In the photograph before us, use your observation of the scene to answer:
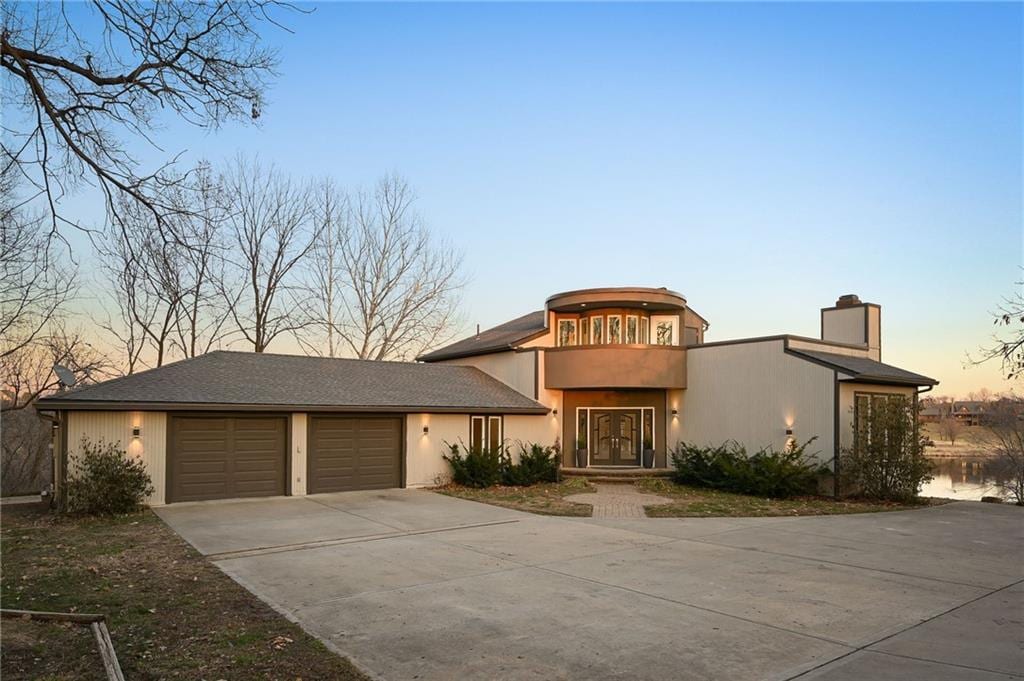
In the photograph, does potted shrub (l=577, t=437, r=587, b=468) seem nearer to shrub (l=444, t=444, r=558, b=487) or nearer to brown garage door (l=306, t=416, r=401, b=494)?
shrub (l=444, t=444, r=558, b=487)

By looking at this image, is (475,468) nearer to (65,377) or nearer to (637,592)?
(65,377)

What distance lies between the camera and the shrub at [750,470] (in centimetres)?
1703

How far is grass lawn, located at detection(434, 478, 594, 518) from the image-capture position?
14875 millimetres

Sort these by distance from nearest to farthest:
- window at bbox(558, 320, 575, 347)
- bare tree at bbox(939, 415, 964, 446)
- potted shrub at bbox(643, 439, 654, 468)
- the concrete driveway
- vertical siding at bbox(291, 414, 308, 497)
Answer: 1. the concrete driveway
2. vertical siding at bbox(291, 414, 308, 497)
3. potted shrub at bbox(643, 439, 654, 468)
4. window at bbox(558, 320, 575, 347)
5. bare tree at bbox(939, 415, 964, 446)

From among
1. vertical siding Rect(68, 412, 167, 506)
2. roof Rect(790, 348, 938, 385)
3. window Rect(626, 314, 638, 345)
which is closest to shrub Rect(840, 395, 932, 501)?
roof Rect(790, 348, 938, 385)

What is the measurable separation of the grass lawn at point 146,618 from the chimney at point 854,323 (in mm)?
19199

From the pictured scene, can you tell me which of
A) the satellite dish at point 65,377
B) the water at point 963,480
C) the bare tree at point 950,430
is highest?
the satellite dish at point 65,377

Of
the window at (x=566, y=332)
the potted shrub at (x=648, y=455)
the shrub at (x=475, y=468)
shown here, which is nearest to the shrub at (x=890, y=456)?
the potted shrub at (x=648, y=455)

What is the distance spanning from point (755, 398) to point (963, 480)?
782 inches

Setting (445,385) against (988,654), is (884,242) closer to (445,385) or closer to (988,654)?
(445,385)

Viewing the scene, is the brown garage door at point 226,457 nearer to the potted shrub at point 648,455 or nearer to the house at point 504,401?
the house at point 504,401

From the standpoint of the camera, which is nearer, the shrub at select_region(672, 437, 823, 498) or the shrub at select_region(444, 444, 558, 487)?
the shrub at select_region(672, 437, 823, 498)

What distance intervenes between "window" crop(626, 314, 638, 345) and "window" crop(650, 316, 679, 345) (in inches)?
28.2

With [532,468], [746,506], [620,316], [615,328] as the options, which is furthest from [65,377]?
[746,506]
